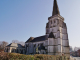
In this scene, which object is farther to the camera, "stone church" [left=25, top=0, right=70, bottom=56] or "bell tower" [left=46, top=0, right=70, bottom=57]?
"stone church" [left=25, top=0, right=70, bottom=56]

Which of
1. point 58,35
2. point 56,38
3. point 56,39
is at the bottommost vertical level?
point 56,39

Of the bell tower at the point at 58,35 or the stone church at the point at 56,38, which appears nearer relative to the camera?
the bell tower at the point at 58,35

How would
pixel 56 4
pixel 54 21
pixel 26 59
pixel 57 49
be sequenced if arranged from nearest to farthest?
pixel 26 59
pixel 57 49
pixel 54 21
pixel 56 4

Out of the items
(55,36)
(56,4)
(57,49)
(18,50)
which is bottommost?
(18,50)

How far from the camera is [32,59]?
790 cm

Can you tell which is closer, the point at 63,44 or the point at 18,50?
the point at 63,44

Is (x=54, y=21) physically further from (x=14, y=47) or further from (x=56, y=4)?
(x=14, y=47)

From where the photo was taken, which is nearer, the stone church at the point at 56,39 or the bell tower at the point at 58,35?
the bell tower at the point at 58,35

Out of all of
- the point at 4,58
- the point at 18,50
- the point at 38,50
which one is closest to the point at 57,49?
the point at 38,50

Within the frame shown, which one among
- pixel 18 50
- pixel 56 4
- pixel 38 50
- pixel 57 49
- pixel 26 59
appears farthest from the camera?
pixel 18 50

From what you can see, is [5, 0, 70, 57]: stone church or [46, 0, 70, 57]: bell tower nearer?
[46, 0, 70, 57]: bell tower

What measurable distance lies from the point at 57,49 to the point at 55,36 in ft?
16.1

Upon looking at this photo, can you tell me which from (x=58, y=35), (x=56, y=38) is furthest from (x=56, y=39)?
(x=58, y=35)

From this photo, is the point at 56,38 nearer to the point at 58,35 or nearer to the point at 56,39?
the point at 56,39
